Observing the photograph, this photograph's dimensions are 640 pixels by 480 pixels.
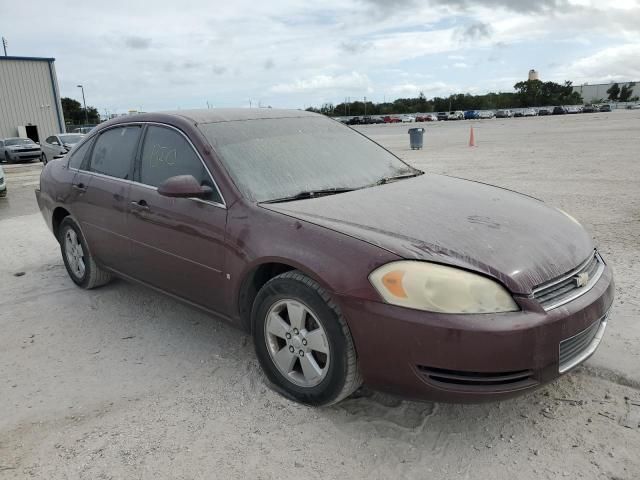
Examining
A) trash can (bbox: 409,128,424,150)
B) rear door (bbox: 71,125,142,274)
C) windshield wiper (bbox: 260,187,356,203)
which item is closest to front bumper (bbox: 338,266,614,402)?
windshield wiper (bbox: 260,187,356,203)

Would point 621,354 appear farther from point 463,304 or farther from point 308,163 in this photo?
point 308,163

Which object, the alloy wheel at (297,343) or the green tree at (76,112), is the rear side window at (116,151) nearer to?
the alloy wheel at (297,343)

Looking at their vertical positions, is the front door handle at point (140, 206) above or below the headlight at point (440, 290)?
above

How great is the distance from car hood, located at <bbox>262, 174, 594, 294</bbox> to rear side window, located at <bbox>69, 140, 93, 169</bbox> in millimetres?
2540

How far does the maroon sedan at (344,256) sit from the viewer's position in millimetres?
2363

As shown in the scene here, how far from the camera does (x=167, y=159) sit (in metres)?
3.73

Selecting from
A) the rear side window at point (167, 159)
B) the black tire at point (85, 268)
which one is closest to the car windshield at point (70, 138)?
the black tire at point (85, 268)

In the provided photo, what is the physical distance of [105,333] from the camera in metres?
4.07

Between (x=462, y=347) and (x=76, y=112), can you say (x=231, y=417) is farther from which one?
(x=76, y=112)

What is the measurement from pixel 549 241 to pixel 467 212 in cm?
46

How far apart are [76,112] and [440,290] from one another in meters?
99.4

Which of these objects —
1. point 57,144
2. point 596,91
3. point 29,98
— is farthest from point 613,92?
point 57,144

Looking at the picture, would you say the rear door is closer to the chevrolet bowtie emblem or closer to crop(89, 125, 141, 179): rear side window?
crop(89, 125, 141, 179): rear side window

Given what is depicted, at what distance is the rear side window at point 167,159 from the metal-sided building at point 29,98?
36.2 m
